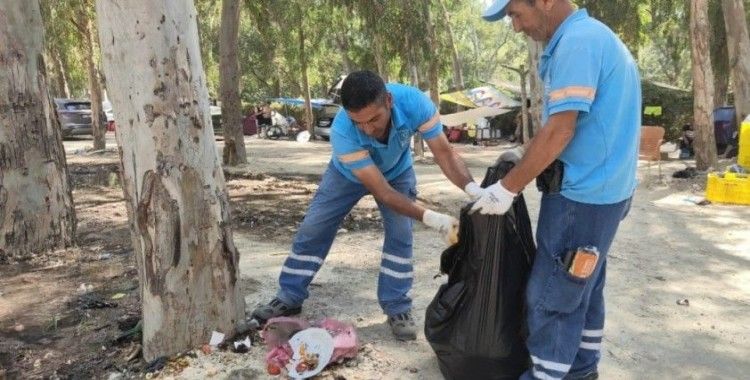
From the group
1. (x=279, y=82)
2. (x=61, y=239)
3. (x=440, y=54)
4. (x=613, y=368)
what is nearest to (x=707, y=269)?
(x=613, y=368)

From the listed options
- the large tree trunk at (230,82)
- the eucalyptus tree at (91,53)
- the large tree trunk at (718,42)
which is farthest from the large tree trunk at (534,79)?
the eucalyptus tree at (91,53)

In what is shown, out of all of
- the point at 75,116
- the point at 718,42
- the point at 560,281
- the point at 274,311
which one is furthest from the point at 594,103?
the point at 75,116

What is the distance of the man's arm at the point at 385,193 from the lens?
2.89 meters

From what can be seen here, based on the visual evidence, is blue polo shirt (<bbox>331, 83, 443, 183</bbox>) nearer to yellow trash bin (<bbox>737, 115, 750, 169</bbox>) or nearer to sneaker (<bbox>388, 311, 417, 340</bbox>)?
sneaker (<bbox>388, 311, 417, 340</bbox>)

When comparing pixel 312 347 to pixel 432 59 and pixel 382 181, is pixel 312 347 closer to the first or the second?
pixel 382 181

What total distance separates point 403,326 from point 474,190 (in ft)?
3.06

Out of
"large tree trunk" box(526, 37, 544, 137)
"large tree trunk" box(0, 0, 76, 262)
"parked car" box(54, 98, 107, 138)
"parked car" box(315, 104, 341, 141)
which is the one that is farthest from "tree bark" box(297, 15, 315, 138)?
"large tree trunk" box(0, 0, 76, 262)

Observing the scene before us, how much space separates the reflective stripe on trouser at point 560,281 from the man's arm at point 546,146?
0.61 ft

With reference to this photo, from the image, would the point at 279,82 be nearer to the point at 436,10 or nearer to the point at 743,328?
the point at 436,10

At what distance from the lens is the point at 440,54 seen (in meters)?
16.3

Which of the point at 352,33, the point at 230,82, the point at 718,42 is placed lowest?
the point at 230,82

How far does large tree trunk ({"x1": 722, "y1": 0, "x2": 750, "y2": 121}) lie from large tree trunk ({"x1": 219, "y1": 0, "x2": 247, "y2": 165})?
905cm

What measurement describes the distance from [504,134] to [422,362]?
21466 mm

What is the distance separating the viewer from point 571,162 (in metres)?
2.24
